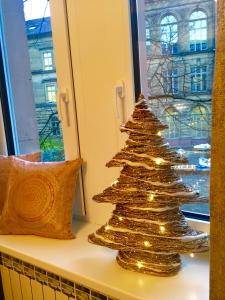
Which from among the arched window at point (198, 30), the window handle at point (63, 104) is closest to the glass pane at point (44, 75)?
the window handle at point (63, 104)

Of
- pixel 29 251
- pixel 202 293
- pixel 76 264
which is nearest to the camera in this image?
pixel 202 293

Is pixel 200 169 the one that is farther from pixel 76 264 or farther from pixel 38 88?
pixel 38 88

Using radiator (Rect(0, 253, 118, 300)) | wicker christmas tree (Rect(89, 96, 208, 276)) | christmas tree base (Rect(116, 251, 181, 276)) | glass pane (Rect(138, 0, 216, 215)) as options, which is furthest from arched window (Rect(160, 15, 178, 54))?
radiator (Rect(0, 253, 118, 300))

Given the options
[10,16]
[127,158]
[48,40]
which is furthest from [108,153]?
[10,16]

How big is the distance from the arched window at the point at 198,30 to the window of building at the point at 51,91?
0.61 m

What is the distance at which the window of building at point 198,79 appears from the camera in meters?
0.98

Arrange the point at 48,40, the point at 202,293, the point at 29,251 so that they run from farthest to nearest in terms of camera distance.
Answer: the point at 48,40
the point at 29,251
the point at 202,293

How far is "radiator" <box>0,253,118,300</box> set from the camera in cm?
103

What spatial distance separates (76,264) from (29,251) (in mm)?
215

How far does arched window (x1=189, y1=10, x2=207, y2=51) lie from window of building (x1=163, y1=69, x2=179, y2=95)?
10cm

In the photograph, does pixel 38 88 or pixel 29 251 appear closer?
pixel 29 251

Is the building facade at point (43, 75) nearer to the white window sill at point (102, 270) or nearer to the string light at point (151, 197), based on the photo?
the white window sill at point (102, 270)

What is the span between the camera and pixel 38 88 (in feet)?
4.66

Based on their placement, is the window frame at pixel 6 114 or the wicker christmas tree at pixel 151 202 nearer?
the wicker christmas tree at pixel 151 202
